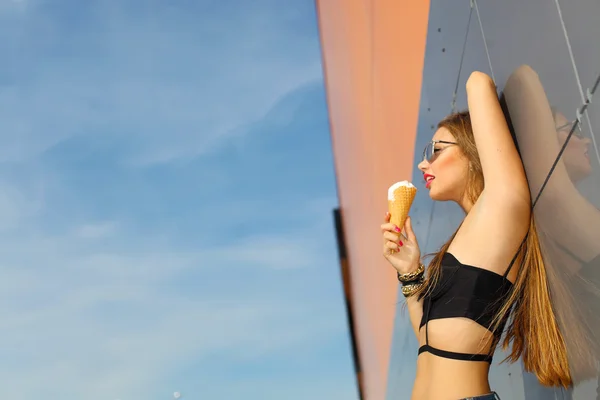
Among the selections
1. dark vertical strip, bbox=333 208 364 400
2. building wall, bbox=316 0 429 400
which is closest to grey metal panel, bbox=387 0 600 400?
building wall, bbox=316 0 429 400

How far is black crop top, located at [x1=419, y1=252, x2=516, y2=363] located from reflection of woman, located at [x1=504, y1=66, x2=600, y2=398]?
167 millimetres

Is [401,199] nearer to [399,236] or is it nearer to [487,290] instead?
[399,236]

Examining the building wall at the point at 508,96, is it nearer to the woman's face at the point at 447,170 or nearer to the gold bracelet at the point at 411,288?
the woman's face at the point at 447,170

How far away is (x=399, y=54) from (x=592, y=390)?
325cm

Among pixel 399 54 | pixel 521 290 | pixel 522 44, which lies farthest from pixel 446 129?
pixel 399 54

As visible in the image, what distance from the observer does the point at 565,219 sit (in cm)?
161

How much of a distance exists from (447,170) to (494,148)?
9.3 inches

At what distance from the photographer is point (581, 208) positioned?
1531 mm

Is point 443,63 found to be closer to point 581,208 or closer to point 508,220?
point 508,220

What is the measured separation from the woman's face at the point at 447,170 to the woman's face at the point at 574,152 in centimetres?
49

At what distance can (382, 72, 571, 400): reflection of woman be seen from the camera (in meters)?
1.73

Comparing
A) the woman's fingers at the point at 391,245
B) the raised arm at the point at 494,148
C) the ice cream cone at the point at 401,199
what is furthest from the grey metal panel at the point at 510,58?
the woman's fingers at the point at 391,245

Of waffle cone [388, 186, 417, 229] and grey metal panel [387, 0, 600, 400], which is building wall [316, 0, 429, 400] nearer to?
grey metal panel [387, 0, 600, 400]

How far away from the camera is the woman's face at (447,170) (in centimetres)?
208
